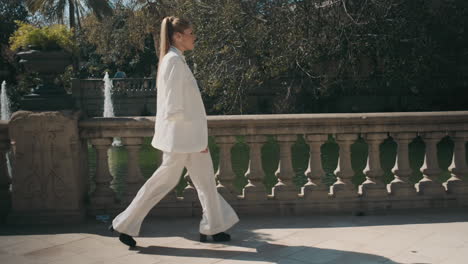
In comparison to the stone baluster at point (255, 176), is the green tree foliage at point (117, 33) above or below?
above

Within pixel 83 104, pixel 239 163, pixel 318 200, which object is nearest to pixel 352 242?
pixel 318 200

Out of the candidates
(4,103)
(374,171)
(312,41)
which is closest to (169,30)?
(374,171)

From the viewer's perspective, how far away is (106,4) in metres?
35.4

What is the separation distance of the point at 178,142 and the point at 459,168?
11.9 ft

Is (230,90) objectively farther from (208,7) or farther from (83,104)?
(83,104)

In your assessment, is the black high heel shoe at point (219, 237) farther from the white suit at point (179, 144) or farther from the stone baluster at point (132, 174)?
the stone baluster at point (132, 174)

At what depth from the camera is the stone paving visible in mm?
4520

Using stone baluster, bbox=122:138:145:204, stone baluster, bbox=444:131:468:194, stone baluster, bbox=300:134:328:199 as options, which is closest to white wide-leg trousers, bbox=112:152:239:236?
stone baluster, bbox=122:138:145:204

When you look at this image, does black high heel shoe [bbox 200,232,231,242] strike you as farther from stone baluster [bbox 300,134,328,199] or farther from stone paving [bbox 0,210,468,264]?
stone baluster [bbox 300,134,328,199]

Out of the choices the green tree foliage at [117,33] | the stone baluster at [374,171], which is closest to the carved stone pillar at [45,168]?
the stone baluster at [374,171]

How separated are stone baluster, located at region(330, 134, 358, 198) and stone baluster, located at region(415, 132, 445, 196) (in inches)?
33.8

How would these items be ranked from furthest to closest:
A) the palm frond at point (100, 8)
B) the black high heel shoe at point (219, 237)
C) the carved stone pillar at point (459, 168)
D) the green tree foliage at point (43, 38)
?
the palm frond at point (100, 8) → the carved stone pillar at point (459, 168) → the green tree foliage at point (43, 38) → the black high heel shoe at point (219, 237)

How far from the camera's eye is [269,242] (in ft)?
16.3

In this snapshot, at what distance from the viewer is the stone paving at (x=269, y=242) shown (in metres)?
4.52
